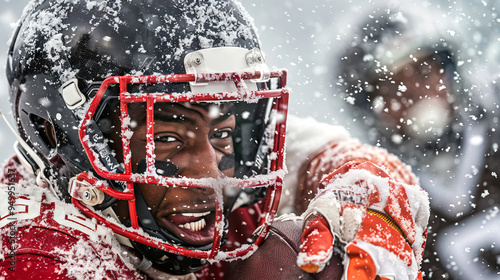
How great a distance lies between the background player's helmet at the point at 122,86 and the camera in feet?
3.73

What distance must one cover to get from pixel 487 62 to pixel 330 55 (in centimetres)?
85

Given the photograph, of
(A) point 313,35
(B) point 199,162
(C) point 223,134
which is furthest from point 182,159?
(A) point 313,35

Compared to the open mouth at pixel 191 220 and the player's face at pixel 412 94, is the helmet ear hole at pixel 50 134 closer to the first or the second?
the open mouth at pixel 191 220

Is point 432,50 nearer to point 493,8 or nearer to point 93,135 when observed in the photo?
point 493,8

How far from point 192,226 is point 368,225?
0.43m

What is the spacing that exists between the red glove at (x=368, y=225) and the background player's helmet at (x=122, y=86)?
0.54 ft

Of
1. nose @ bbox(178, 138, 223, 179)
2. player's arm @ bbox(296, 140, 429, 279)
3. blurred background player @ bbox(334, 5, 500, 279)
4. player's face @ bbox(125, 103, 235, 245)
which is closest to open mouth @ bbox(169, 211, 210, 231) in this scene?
player's face @ bbox(125, 103, 235, 245)

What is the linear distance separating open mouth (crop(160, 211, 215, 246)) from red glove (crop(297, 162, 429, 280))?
0.25m

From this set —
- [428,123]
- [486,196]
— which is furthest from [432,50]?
[486,196]

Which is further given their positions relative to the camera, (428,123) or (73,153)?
(428,123)

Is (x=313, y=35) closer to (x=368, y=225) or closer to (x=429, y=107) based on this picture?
(x=429, y=107)

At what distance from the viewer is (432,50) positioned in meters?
2.86

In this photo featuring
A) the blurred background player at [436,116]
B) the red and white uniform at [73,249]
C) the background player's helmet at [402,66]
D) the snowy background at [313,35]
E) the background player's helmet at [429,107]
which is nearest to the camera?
the red and white uniform at [73,249]

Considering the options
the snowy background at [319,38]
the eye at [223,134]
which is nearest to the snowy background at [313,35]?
the snowy background at [319,38]
